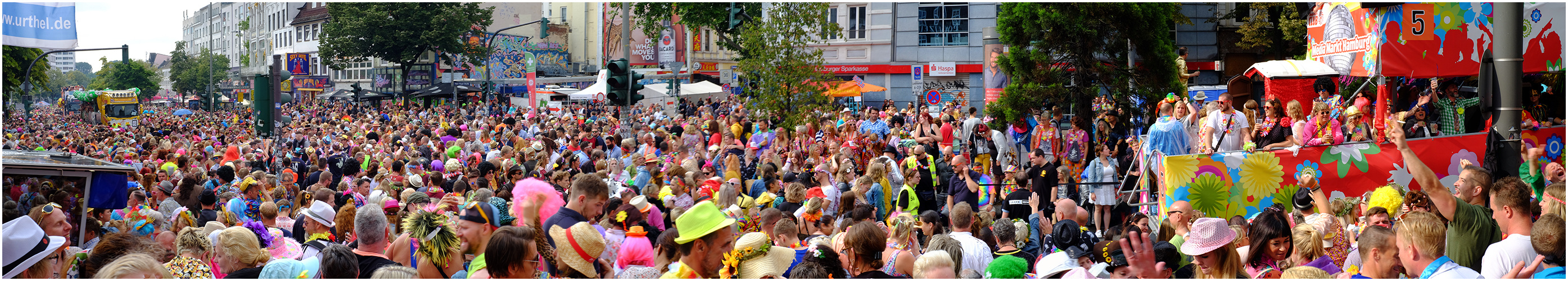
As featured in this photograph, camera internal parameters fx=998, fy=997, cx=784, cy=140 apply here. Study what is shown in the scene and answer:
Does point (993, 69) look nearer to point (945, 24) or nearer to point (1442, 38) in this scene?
point (945, 24)

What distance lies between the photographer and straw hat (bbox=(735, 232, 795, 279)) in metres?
4.40

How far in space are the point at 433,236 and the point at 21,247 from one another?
5.85 feet

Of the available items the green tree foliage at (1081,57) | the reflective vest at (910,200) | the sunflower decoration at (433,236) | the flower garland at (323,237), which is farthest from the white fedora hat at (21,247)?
the green tree foliage at (1081,57)

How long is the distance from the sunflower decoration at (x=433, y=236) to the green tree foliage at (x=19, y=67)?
30337 mm

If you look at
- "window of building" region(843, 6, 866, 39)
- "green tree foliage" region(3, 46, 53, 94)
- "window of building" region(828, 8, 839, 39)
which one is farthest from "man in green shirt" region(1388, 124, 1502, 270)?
"green tree foliage" region(3, 46, 53, 94)

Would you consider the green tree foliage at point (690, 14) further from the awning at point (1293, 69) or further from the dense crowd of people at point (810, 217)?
the awning at point (1293, 69)

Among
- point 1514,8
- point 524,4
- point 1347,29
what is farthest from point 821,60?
point 524,4

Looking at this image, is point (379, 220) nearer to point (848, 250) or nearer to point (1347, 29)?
point (848, 250)

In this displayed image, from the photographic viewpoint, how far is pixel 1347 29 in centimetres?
934

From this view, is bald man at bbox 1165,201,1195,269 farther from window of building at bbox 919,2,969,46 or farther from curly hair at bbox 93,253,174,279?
window of building at bbox 919,2,969,46

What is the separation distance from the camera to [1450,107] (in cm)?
937

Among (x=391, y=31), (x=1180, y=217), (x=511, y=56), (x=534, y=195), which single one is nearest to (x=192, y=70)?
(x=511, y=56)

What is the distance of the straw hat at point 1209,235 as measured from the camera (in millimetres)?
4477

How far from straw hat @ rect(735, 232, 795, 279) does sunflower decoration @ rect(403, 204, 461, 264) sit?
4.82ft
